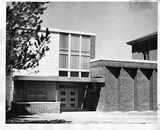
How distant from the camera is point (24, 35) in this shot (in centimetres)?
457

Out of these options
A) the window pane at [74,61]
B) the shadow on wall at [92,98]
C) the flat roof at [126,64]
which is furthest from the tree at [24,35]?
the shadow on wall at [92,98]

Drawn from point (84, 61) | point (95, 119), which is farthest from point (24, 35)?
point (84, 61)

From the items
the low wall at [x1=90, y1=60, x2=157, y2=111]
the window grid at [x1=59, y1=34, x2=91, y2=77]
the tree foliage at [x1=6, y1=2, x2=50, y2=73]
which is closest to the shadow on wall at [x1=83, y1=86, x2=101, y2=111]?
the low wall at [x1=90, y1=60, x2=157, y2=111]

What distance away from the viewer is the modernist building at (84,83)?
337 inches

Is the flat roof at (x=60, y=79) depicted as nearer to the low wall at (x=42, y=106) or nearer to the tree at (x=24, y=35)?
the low wall at (x=42, y=106)

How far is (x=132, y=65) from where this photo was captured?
9.80 metres

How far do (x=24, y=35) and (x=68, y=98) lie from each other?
198 inches

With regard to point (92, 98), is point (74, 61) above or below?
above

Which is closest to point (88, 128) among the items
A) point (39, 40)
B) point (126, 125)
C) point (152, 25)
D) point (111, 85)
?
point (126, 125)

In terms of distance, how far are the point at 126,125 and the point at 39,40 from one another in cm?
181

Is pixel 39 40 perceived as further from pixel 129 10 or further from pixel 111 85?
pixel 111 85

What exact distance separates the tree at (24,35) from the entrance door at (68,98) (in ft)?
13.7

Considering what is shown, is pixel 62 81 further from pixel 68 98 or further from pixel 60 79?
pixel 68 98

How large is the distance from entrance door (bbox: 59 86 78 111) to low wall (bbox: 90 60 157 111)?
0.85 m
